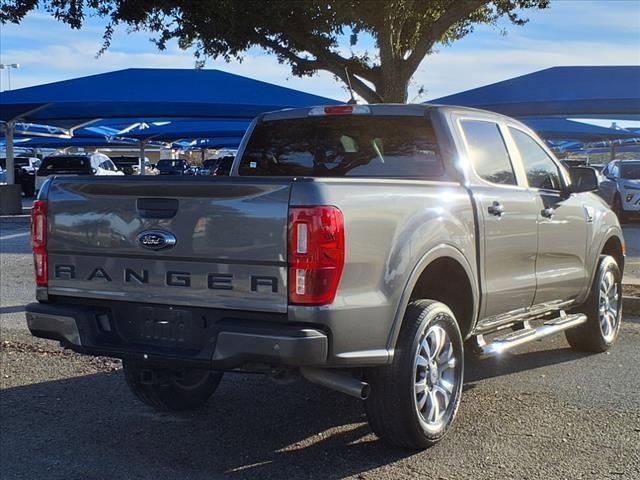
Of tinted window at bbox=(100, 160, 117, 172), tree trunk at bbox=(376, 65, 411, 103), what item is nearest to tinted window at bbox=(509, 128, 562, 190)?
tree trunk at bbox=(376, 65, 411, 103)

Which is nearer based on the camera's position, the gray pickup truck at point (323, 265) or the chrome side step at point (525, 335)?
the gray pickup truck at point (323, 265)

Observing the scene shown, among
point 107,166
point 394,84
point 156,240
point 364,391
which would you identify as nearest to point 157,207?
point 156,240

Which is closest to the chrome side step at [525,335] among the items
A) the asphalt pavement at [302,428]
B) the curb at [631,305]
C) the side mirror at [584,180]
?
the asphalt pavement at [302,428]

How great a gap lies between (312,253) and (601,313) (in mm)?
3948

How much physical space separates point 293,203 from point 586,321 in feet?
12.4

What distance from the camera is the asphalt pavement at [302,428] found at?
4.16 metres

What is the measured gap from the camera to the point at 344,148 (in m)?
5.45

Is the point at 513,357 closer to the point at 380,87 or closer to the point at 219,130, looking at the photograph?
the point at 380,87

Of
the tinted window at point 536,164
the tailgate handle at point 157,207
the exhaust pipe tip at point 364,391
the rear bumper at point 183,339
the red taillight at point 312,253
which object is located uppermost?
the tinted window at point 536,164

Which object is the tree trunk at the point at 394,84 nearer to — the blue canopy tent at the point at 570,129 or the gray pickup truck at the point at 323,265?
the gray pickup truck at the point at 323,265

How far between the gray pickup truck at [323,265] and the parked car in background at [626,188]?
51.1 feet

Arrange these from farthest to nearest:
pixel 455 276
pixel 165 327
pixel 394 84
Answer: pixel 394 84 < pixel 455 276 < pixel 165 327

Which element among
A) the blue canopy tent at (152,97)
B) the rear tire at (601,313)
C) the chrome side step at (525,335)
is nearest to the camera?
the chrome side step at (525,335)

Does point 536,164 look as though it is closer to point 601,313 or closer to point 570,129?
point 601,313
